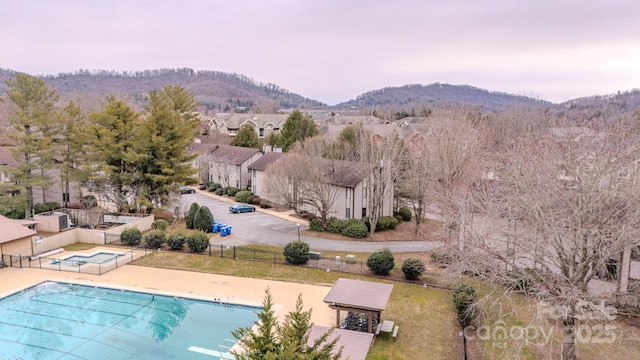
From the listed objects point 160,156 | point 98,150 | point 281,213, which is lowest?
point 281,213

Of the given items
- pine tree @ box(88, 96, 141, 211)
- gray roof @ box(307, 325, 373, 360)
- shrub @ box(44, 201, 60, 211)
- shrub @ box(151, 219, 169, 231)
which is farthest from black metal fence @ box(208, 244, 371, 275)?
shrub @ box(44, 201, 60, 211)

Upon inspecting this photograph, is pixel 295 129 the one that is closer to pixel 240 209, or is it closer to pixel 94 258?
pixel 240 209

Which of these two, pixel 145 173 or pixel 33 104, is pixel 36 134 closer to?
pixel 33 104

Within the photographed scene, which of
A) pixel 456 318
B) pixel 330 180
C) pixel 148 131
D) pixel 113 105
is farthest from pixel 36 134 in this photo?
pixel 456 318

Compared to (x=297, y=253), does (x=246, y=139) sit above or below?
above

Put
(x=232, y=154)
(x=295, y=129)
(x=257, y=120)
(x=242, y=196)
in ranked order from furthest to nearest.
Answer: (x=257, y=120)
(x=295, y=129)
(x=232, y=154)
(x=242, y=196)

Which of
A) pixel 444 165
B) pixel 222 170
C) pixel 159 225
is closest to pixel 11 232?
pixel 159 225
